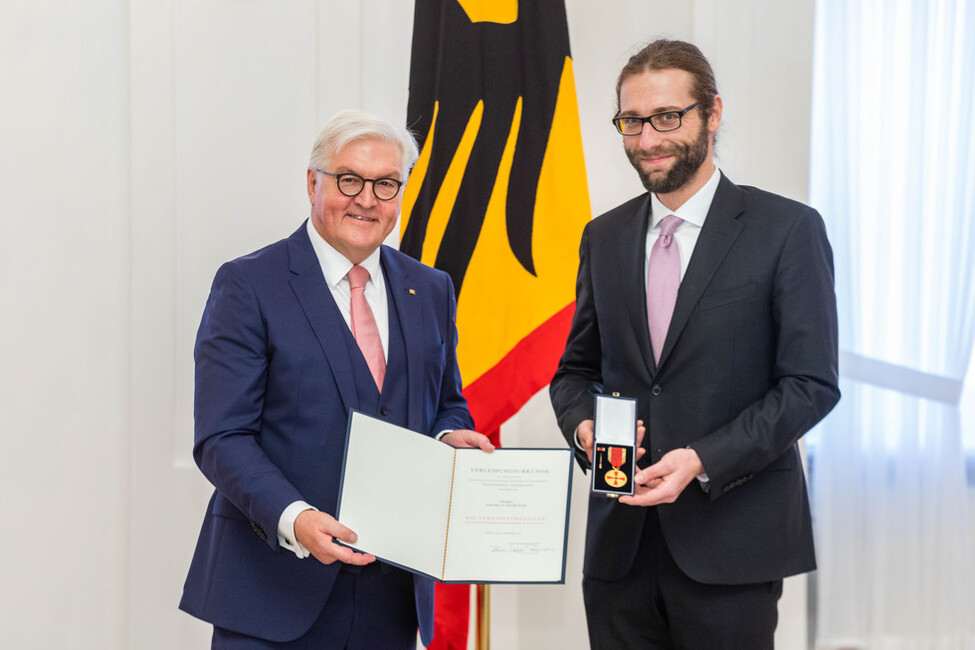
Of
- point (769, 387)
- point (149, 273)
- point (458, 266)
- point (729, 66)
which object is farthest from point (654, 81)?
point (149, 273)

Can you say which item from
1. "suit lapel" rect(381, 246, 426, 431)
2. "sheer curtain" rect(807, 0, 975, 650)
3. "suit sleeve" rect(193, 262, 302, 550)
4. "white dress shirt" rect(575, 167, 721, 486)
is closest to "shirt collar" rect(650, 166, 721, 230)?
"white dress shirt" rect(575, 167, 721, 486)

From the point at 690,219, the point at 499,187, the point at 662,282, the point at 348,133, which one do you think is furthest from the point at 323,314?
the point at 499,187

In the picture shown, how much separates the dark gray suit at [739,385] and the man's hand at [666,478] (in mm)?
32

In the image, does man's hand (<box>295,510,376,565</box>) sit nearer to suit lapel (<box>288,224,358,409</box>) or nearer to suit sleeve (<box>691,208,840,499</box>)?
suit lapel (<box>288,224,358,409</box>)

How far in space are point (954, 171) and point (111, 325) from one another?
3491mm

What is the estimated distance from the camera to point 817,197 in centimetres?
362

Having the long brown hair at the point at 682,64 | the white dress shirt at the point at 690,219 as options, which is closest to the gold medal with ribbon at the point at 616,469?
the white dress shirt at the point at 690,219

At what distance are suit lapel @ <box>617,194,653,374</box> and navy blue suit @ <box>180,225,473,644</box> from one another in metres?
0.57

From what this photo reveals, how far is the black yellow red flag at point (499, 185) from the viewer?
123 inches

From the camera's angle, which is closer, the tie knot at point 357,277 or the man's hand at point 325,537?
the man's hand at point 325,537

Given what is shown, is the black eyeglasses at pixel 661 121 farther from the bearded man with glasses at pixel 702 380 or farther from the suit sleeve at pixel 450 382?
the suit sleeve at pixel 450 382

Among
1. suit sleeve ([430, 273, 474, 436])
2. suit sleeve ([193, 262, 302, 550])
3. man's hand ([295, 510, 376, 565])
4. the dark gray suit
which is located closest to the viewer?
man's hand ([295, 510, 376, 565])

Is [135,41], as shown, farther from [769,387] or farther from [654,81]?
[769,387]

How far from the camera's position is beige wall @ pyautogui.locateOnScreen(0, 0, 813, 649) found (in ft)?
10.5
